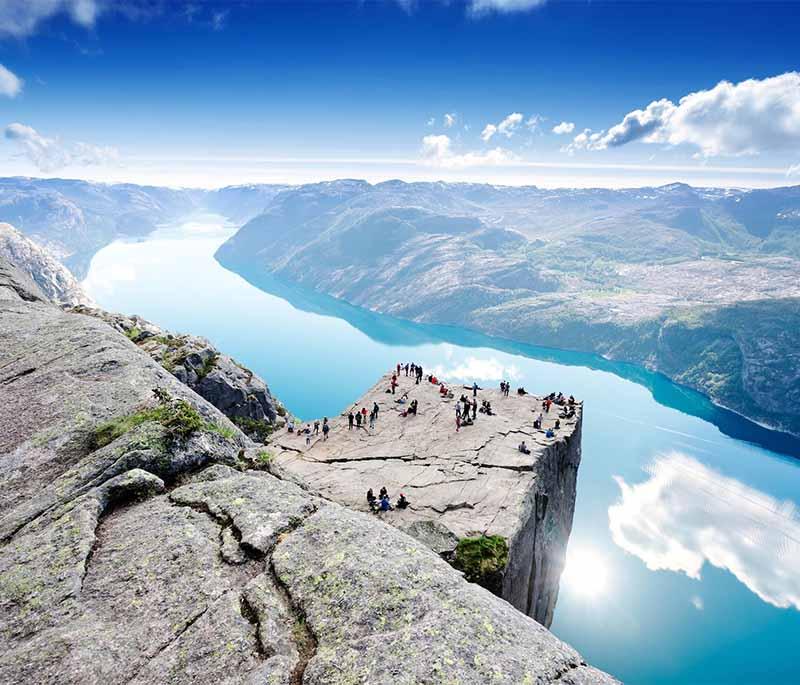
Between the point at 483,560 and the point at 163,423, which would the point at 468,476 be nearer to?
the point at 483,560

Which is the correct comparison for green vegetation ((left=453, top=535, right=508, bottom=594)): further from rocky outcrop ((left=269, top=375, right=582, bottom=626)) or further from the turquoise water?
the turquoise water

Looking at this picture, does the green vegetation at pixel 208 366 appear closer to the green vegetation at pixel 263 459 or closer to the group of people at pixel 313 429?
the group of people at pixel 313 429

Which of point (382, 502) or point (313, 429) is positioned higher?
point (382, 502)

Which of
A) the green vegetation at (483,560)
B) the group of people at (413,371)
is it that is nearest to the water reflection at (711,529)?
the group of people at (413,371)

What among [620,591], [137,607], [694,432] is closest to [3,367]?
[137,607]

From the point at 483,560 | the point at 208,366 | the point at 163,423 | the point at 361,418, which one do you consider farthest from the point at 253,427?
the point at 163,423

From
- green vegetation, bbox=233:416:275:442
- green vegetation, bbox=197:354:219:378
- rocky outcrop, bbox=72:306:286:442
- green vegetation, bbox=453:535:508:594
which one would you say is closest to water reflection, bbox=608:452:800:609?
green vegetation, bbox=233:416:275:442

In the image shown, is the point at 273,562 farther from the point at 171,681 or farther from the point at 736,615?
the point at 736,615
